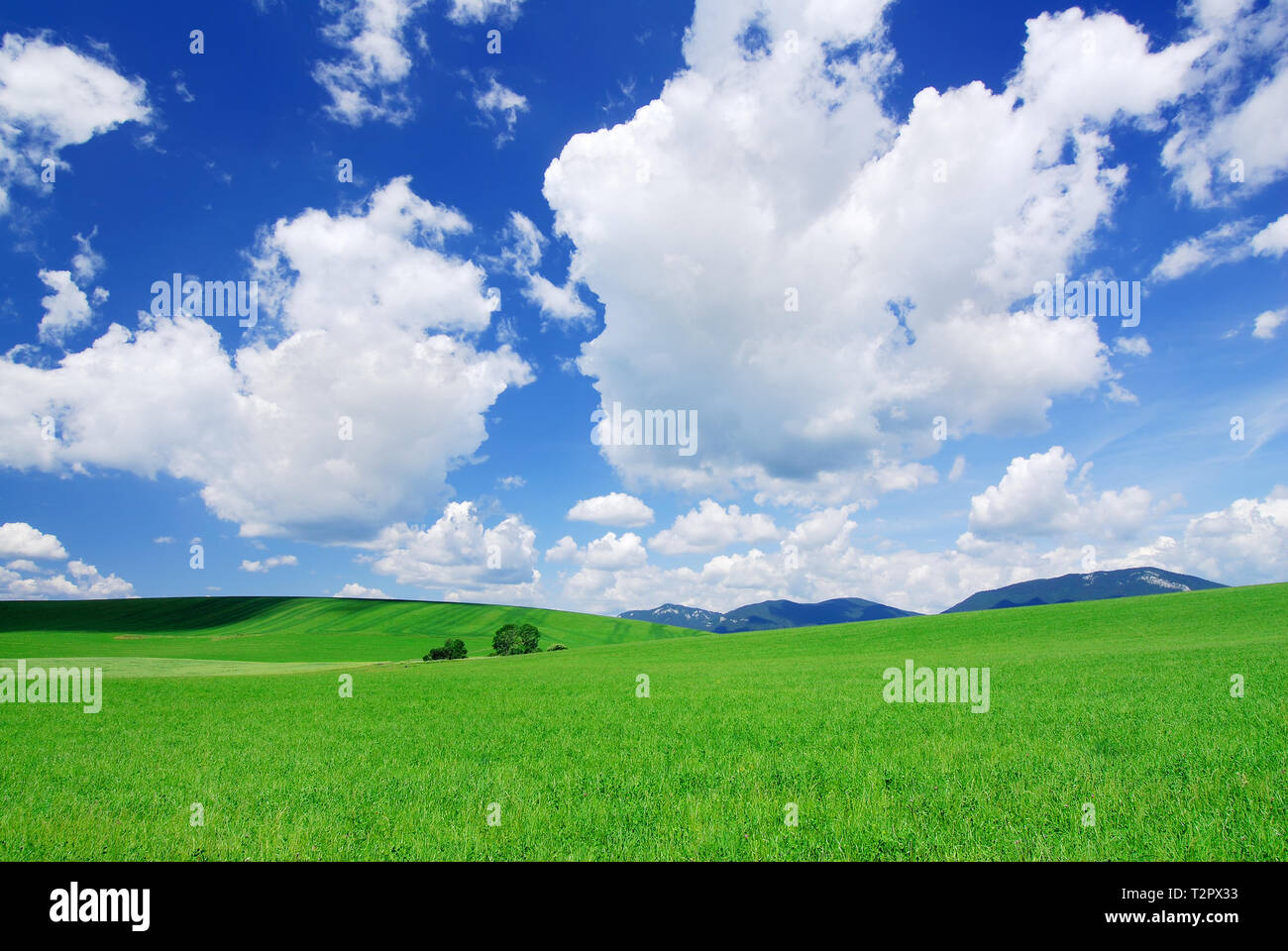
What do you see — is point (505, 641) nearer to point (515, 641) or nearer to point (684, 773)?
Answer: point (515, 641)

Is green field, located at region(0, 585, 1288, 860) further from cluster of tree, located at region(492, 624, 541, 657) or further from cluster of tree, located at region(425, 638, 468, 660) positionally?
cluster of tree, located at region(492, 624, 541, 657)

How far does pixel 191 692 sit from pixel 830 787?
3924 centimetres

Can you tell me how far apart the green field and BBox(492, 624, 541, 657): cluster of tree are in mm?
67314

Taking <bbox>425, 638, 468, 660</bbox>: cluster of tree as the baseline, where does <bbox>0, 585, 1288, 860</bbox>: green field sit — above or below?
above

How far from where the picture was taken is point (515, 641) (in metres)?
95.4

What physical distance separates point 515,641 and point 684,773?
9025 centimetres

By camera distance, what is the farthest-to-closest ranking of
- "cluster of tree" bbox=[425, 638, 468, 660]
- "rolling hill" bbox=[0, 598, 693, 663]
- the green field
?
"rolling hill" bbox=[0, 598, 693, 663] < "cluster of tree" bbox=[425, 638, 468, 660] < the green field

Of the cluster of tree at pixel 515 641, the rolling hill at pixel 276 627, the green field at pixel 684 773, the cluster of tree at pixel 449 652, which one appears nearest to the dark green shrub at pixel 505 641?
the cluster of tree at pixel 515 641

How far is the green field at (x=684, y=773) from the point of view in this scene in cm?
751

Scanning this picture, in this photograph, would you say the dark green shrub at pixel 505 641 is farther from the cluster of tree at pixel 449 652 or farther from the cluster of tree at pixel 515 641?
the cluster of tree at pixel 449 652

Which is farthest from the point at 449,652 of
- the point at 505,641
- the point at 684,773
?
the point at 684,773

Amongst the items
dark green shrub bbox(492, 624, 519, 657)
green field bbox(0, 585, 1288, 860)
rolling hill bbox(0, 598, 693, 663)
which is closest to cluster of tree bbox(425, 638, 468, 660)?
dark green shrub bbox(492, 624, 519, 657)

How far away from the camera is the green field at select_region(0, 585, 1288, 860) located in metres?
7.51
